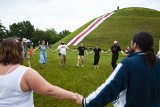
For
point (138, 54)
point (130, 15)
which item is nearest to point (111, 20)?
point (130, 15)

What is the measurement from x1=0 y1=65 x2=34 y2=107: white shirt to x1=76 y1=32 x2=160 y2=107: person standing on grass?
0.69m

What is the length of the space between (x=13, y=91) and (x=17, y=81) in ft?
0.45

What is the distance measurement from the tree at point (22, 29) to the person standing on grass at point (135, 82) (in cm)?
13728

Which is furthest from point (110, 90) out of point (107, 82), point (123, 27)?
point (123, 27)

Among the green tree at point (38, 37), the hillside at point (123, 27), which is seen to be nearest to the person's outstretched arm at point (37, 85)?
the hillside at point (123, 27)

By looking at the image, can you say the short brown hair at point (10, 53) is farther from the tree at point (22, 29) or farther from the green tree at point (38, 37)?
the tree at point (22, 29)

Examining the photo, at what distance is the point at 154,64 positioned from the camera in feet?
13.1

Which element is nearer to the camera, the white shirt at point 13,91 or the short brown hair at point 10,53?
the white shirt at point 13,91

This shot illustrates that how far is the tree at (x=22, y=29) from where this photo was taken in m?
141

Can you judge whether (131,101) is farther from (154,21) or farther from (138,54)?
(154,21)

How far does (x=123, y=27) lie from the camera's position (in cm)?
7069

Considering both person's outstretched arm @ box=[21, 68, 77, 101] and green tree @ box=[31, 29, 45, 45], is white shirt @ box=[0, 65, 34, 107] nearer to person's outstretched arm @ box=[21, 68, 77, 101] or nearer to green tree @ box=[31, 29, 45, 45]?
person's outstretched arm @ box=[21, 68, 77, 101]

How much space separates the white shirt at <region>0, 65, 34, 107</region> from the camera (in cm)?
372

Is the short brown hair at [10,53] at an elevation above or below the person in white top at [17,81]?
above
